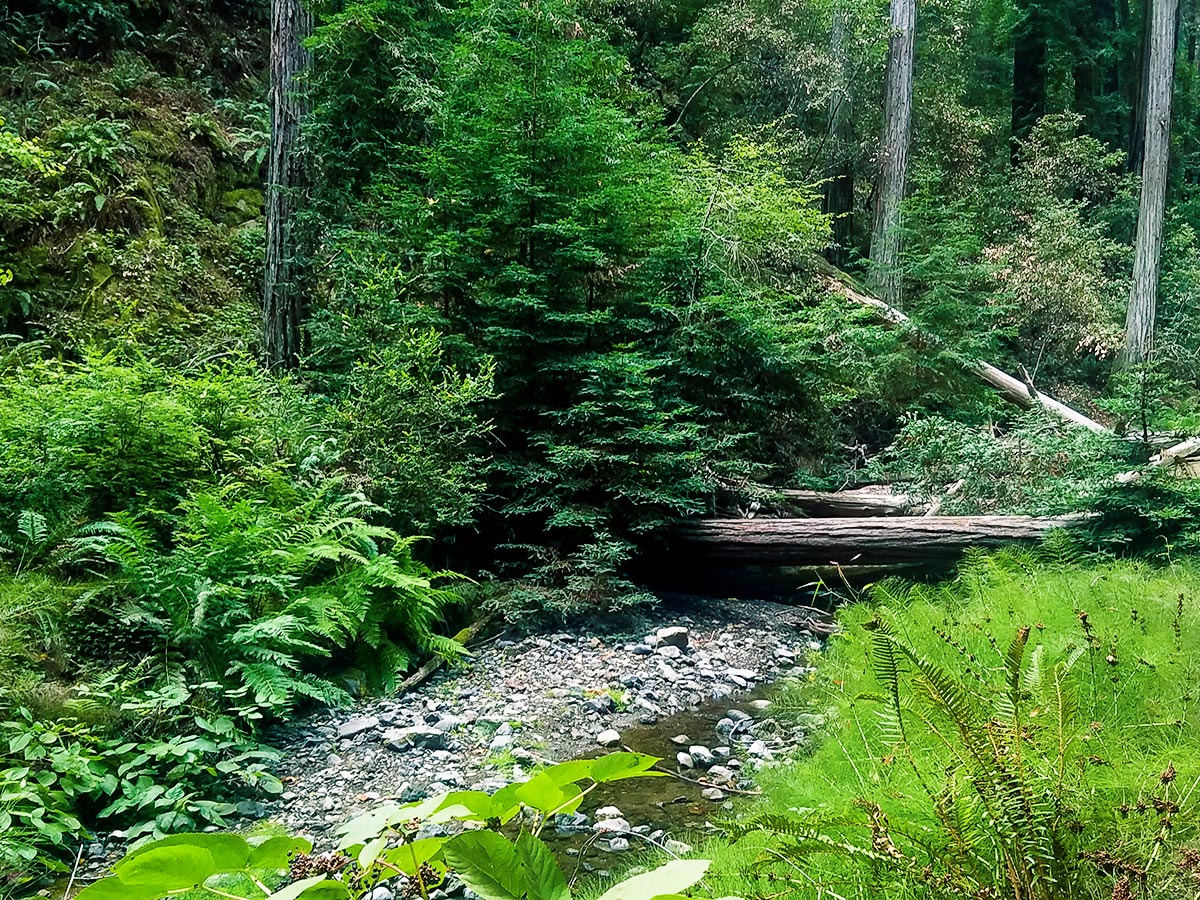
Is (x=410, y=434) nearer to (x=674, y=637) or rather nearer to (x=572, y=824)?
(x=674, y=637)

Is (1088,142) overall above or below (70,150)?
above

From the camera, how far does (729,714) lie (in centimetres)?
476

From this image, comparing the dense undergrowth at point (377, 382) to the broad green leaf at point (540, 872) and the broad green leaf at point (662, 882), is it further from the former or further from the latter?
the broad green leaf at point (662, 882)

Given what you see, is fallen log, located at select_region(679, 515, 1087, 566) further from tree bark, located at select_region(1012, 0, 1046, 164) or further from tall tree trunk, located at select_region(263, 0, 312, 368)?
tree bark, located at select_region(1012, 0, 1046, 164)

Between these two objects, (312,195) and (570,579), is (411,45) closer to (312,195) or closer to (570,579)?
(312,195)

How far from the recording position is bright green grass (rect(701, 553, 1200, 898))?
1725 mm

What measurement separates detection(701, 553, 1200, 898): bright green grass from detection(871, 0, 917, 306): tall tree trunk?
9.25 meters

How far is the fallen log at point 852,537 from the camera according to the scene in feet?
20.4

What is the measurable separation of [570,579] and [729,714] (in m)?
1.80

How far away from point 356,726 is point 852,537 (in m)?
4.35

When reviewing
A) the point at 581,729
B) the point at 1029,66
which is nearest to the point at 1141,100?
the point at 1029,66

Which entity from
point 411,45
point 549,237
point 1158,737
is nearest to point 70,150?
point 411,45

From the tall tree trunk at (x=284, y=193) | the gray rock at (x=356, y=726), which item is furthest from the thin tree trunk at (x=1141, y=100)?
the gray rock at (x=356, y=726)

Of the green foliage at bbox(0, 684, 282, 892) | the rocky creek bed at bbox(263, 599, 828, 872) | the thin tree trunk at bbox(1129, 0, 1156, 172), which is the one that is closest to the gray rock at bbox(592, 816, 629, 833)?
the rocky creek bed at bbox(263, 599, 828, 872)
